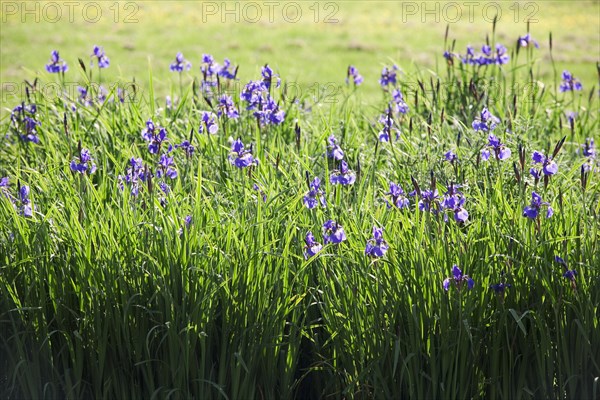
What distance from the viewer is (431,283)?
2609 mm

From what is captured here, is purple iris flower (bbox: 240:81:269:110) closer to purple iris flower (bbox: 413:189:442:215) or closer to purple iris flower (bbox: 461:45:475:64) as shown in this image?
purple iris flower (bbox: 413:189:442:215)

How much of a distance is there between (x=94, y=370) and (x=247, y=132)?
1.72 metres

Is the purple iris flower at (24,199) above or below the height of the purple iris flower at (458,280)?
above

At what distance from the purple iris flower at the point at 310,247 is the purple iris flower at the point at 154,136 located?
69cm

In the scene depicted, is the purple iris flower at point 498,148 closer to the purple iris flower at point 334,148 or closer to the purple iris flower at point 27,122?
the purple iris flower at point 334,148

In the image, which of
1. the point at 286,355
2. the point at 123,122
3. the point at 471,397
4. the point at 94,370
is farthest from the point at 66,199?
the point at 471,397

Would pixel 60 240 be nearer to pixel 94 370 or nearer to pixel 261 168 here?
pixel 94 370

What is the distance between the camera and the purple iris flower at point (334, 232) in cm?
257

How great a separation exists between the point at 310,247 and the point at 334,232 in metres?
0.12

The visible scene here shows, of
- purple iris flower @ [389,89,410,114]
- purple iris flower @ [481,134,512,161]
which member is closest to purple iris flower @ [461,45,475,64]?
purple iris flower @ [389,89,410,114]

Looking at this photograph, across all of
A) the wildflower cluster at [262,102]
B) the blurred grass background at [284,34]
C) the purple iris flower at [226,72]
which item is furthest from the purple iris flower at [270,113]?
the blurred grass background at [284,34]

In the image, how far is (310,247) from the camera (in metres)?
2.67

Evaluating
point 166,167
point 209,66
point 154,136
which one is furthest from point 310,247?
point 209,66

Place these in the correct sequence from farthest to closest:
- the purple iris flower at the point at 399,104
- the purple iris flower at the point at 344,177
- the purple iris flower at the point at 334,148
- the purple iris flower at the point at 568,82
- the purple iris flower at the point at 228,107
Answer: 1. the purple iris flower at the point at 568,82
2. the purple iris flower at the point at 399,104
3. the purple iris flower at the point at 228,107
4. the purple iris flower at the point at 334,148
5. the purple iris flower at the point at 344,177
